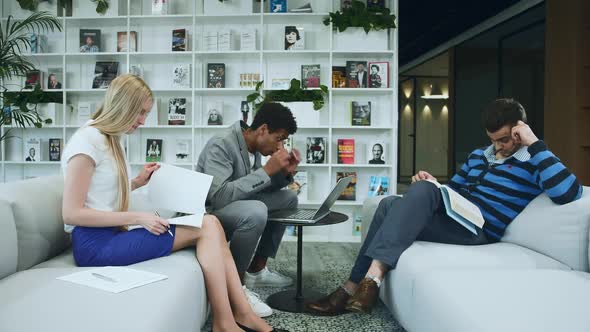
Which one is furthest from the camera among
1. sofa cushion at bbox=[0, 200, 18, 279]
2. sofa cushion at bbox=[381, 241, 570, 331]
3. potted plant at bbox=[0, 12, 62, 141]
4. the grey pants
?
potted plant at bbox=[0, 12, 62, 141]

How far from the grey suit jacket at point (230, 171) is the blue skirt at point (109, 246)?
71cm

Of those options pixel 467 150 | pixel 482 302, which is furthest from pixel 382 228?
pixel 467 150

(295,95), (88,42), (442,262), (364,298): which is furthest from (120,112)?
(88,42)

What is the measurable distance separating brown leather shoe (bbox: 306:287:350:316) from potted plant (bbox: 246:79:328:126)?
2421 mm

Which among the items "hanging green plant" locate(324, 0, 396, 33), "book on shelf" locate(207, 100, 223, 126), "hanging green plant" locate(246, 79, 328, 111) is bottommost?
"book on shelf" locate(207, 100, 223, 126)

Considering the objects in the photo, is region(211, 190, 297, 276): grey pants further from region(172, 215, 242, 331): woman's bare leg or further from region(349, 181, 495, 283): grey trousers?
region(349, 181, 495, 283): grey trousers

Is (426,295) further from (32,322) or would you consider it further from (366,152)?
(366,152)

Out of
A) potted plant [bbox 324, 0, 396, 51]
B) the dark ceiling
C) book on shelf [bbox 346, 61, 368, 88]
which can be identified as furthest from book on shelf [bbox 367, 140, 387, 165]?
the dark ceiling

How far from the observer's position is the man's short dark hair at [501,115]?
231cm

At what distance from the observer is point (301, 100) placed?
4.60 m

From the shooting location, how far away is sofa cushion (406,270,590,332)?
1.26 m

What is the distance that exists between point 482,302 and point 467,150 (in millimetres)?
7568

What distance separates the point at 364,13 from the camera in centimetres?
452

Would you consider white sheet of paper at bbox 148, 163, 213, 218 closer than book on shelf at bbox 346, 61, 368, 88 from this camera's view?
Yes
